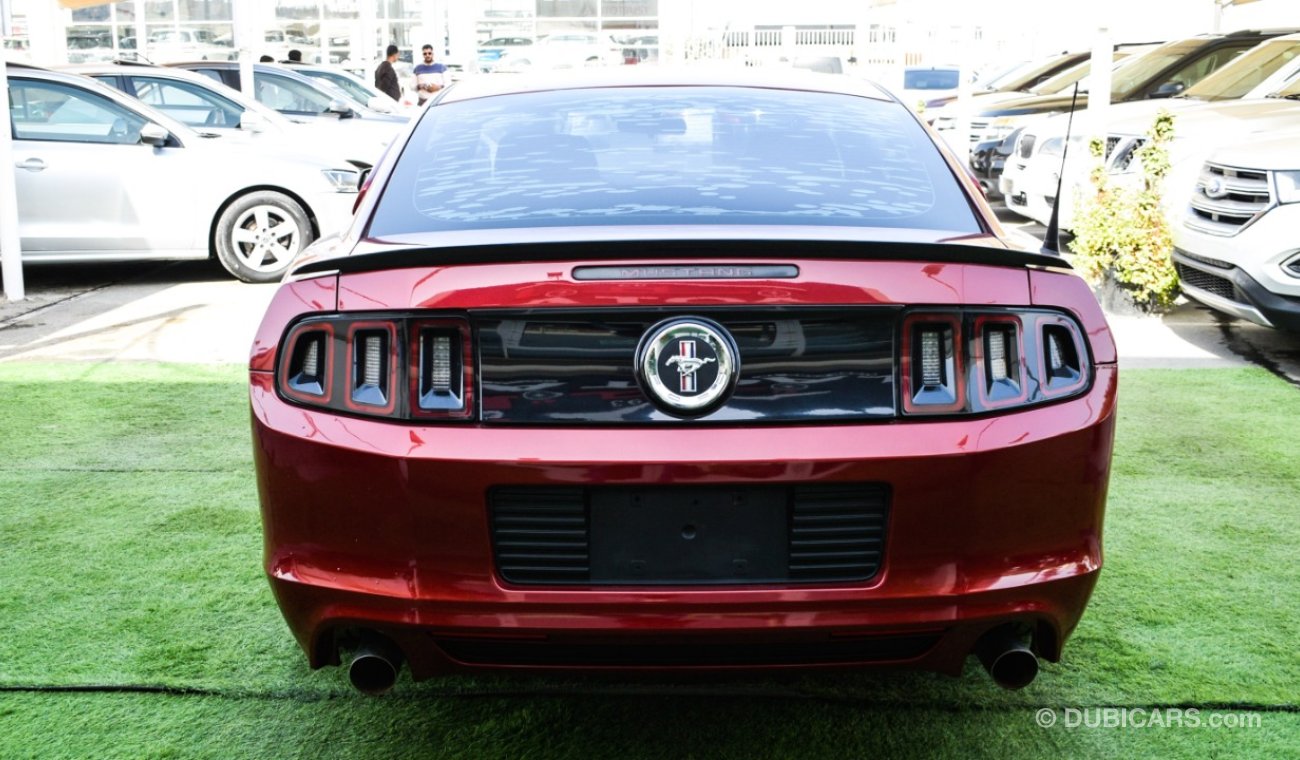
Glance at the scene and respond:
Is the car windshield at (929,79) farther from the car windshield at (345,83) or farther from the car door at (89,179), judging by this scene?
the car door at (89,179)

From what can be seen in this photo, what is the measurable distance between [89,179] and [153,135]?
1.75 ft

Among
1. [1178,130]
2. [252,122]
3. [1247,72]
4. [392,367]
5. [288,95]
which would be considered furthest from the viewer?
[288,95]

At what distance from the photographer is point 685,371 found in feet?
8.04

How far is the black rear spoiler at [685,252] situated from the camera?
2.51m

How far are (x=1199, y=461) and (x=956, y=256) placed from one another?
328 cm

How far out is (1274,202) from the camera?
7059 mm

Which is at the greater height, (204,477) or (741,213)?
(741,213)

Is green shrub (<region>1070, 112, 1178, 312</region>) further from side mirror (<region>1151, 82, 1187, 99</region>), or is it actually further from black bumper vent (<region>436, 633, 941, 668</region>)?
black bumper vent (<region>436, 633, 941, 668</region>)

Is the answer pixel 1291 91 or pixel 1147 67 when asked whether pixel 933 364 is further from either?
pixel 1147 67

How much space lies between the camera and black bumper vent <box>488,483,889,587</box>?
2.47 meters

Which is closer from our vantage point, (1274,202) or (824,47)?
(1274,202)

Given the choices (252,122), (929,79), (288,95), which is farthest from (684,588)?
(929,79)

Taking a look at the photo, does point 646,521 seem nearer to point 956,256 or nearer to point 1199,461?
point 956,256

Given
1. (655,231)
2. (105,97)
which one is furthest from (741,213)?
(105,97)
